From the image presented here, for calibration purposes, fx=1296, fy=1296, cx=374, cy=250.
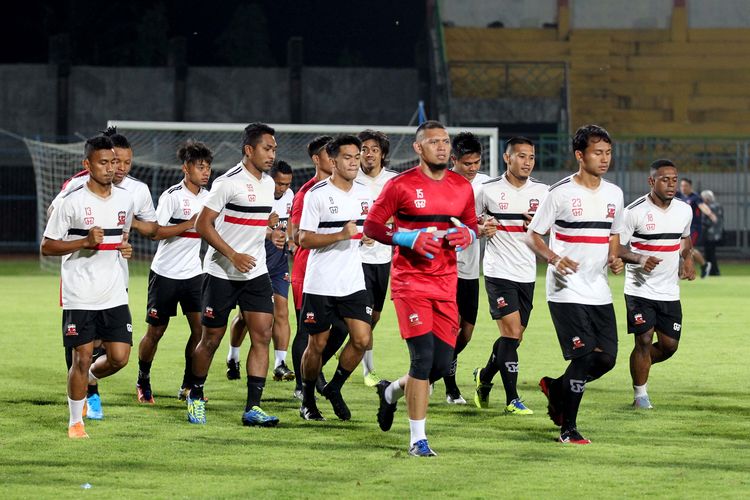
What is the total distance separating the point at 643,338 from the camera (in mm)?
10125

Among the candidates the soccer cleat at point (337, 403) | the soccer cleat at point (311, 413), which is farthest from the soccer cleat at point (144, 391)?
the soccer cleat at point (337, 403)

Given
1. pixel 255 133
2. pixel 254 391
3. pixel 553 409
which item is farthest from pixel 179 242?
pixel 553 409

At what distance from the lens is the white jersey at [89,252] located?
8.65m

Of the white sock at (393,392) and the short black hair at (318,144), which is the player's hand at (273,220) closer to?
the white sock at (393,392)

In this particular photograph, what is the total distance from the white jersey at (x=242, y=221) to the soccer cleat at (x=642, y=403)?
3.11 m

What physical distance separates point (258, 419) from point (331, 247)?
1.33m

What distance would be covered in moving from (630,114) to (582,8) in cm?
367

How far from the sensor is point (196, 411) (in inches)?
364

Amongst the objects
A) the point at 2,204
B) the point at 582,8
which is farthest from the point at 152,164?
the point at 582,8


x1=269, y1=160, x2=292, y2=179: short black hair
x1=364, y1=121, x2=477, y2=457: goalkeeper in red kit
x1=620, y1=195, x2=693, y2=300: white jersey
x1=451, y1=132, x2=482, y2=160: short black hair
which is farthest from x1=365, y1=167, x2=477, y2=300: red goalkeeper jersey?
x1=269, y1=160, x2=292, y2=179: short black hair

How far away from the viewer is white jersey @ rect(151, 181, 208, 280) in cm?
1049

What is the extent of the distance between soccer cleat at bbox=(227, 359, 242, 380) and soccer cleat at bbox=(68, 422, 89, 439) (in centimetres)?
329

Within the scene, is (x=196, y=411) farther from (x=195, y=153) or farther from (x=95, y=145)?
(x=195, y=153)

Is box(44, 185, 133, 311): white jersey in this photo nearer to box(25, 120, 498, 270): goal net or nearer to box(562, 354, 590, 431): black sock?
box(562, 354, 590, 431): black sock
